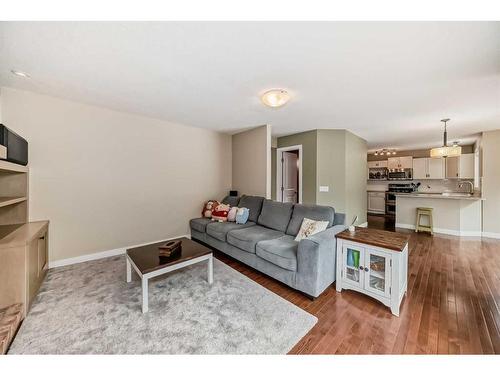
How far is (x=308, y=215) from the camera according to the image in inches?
106

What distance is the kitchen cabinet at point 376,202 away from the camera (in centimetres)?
697

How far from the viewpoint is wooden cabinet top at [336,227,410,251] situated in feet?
5.79

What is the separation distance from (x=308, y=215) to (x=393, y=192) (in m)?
5.59

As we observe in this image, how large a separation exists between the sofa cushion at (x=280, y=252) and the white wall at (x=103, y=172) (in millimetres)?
2141

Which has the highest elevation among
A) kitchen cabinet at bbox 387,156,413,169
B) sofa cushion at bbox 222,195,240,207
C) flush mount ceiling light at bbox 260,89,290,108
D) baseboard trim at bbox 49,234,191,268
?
flush mount ceiling light at bbox 260,89,290,108

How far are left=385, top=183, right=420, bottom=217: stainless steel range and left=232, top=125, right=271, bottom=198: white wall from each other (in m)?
5.10

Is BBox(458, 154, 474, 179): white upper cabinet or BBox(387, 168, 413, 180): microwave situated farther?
BBox(387, 168, 413, 180): microwave

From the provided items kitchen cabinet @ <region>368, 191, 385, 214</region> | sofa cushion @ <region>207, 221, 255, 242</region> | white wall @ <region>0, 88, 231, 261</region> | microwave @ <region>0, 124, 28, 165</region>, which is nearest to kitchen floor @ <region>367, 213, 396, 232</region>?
kitchen cabinet @ <region>368, 191, 385, 214</region>

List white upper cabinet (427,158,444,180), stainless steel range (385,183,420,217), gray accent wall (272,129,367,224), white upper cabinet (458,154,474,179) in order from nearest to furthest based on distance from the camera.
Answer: gray accent wall (272,129,367,224) → white upper cabinet (458,154,474,179) → white upper cabinet (427,158,444,180) → stainless steel range (385,183,420,217)

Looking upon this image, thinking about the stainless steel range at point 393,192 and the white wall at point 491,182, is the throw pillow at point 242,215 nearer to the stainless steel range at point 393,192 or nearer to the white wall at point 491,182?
the white wall at point 491,182

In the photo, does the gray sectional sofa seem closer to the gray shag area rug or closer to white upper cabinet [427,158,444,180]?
the gray shag area rug
